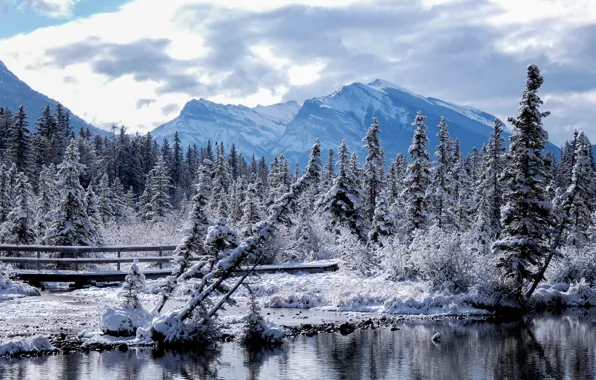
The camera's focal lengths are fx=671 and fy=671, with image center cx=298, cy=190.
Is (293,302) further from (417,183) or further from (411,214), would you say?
Answer: (417,183)

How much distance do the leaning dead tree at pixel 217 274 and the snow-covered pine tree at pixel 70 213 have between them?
24157 mm

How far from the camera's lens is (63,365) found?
1823 centimetres

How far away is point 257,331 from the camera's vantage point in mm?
23000

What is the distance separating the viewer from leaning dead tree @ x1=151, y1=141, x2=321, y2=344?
21.9m

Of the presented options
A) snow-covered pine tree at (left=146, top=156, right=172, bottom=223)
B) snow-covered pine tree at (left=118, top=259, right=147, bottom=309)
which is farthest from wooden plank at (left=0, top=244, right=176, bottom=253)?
snow-covered pine tree at (left=146, top=156, right=172, bottom=223)

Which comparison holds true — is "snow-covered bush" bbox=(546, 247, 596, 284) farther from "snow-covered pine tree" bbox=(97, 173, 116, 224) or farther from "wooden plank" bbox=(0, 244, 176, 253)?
"snow-covered pine tree" bbox=(97, 173, 116, 224)

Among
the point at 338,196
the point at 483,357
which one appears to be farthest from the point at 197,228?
the point at 338,196

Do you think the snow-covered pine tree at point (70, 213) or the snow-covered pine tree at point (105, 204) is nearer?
the snow-covered pine tree at point (70, 213)

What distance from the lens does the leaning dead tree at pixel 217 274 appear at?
21859 mm

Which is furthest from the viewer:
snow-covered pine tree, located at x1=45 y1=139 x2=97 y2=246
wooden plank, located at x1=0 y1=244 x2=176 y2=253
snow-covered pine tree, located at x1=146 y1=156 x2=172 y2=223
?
snow-covered pine tree, located at x1=146 y1=156 x2=172 y2=223

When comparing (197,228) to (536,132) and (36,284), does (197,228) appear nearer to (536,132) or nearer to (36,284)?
(36,284)

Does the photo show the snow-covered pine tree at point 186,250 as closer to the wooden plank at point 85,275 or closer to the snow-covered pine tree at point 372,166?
the wooden plank at point 85,275

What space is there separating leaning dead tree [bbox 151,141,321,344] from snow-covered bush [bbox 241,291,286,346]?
3.83ft

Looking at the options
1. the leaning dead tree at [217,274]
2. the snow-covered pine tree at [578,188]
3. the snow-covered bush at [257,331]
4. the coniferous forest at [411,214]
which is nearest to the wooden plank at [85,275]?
the coniferous forest at [411,214]
